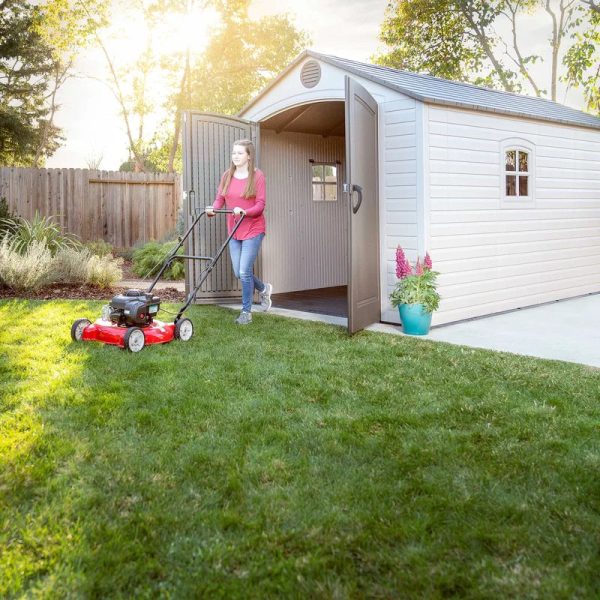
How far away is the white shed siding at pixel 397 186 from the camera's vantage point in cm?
683

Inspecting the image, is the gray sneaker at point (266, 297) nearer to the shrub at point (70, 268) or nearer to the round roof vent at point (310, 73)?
the round roof vent at point (310, 73)

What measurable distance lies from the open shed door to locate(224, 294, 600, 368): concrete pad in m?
0.40

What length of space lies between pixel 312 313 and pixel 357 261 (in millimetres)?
1557

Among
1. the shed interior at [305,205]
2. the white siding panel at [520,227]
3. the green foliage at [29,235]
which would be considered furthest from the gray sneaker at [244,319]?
the green foliage at [29,235]

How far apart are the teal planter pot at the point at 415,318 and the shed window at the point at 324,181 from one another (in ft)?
14.8

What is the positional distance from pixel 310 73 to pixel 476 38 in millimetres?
11973

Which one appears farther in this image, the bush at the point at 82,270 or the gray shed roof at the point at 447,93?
the bush at the point at 82,270

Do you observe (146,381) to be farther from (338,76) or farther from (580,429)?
(338,76)

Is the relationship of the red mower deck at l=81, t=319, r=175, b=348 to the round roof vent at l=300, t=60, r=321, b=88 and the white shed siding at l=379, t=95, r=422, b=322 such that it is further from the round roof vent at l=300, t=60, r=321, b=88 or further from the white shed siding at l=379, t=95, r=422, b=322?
the round roof vent at l=300, t=60, r=321, b=88

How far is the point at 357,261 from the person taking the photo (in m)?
6.36

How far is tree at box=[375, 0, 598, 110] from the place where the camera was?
57.6 feet

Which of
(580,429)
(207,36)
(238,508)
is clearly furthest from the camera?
(207,36)

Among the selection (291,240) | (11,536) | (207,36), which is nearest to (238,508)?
(11,536)

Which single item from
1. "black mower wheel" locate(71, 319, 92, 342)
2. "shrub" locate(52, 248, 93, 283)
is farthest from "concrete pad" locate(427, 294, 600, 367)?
"shrub" locate(52, 248, 93, 283)
